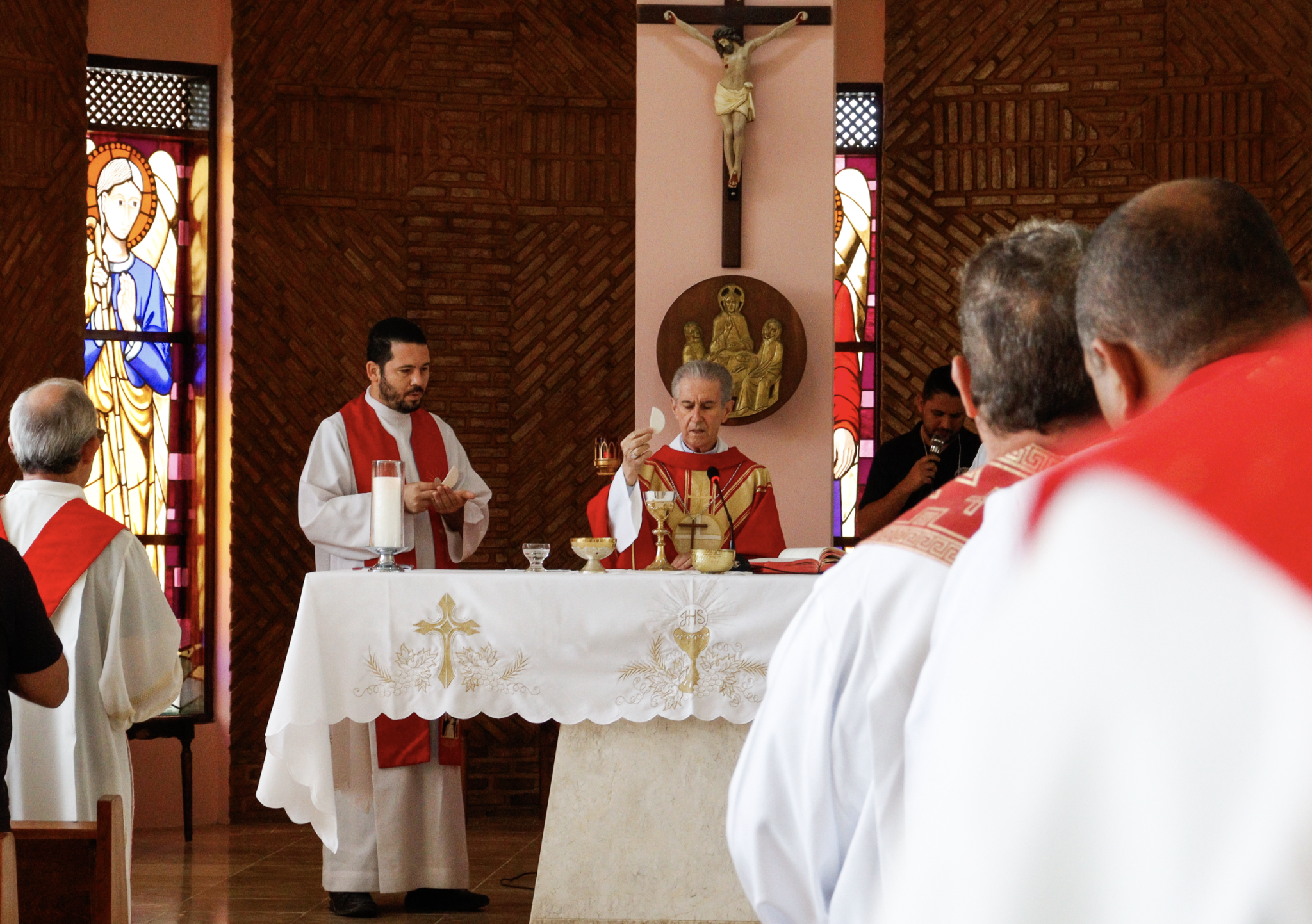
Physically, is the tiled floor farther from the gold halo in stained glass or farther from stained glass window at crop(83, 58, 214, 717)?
the gold halo in stained glass

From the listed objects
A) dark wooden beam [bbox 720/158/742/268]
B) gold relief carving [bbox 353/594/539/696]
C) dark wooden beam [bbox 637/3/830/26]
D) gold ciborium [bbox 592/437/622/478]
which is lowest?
gold relief carving [bbox 353/594/539/696]

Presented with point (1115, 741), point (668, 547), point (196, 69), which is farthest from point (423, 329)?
point (1115, 741)

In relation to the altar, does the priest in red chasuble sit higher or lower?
higher

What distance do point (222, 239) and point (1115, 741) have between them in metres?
7.24

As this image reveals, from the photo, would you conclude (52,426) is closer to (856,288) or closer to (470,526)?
(470,526)

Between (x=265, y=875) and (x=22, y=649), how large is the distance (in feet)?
10.2

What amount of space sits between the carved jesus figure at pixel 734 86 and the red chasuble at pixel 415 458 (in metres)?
1.61

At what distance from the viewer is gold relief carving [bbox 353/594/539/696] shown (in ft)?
12.6

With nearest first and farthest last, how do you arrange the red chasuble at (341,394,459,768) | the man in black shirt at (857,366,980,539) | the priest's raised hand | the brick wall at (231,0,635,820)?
the priest's raised hand, the red chasuble at (341,394,459,768), the man in black shirt at (857,366,980,539), the brick wall at (231,0,635,820)

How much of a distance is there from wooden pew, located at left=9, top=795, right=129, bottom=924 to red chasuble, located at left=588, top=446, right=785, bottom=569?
230 cm

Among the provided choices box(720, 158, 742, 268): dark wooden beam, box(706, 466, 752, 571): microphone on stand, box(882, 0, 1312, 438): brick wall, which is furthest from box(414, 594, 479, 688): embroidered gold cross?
box(882, 0, 1312, 438): brick wall

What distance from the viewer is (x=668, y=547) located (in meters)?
4.98

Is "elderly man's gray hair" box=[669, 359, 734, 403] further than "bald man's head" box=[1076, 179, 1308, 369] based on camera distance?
Yes

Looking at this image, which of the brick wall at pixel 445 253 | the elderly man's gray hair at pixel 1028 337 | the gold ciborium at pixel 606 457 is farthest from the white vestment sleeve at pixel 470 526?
the elderly man's gray hair at pixel 1028 337
